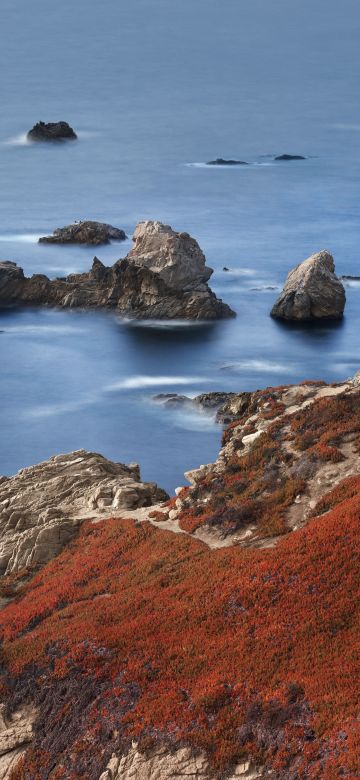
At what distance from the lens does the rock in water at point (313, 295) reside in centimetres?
11206

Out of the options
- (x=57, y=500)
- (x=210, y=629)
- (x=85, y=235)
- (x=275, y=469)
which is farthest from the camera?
(x=85, y=235)

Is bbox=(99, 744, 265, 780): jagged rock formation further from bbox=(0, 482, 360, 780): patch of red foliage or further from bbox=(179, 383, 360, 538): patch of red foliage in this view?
bbox=(179, 383, 360, 538): patch of red foliage

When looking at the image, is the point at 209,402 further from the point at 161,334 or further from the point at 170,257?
the point at 170,257

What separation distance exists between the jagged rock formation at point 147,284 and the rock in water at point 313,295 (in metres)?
5.45

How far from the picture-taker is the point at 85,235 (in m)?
142

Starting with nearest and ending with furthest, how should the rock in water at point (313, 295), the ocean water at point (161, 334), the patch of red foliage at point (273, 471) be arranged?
the patch of red foliage at point (273, 471) → the ocean water at point (161, 334) → the rock in water at point (313, 295)

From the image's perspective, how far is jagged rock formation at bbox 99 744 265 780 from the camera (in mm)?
29703

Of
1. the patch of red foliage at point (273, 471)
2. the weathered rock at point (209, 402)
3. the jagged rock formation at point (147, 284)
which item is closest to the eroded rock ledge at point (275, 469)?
the patch of red foliage at point (273, 471)

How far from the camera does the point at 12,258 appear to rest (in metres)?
138

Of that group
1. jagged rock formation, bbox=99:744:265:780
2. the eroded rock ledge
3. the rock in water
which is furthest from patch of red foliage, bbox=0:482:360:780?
the rock in water

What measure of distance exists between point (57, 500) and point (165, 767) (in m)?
21.0

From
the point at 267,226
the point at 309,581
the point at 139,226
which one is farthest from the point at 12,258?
the point at 309,581

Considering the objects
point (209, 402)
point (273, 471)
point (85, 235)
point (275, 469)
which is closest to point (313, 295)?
point (209, 402)

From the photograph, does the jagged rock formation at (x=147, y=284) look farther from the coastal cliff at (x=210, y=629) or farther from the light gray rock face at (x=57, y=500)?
the coastal cliff at (x=210, y=629)
